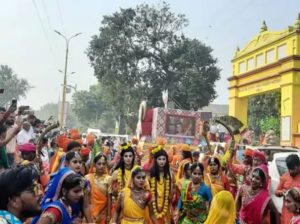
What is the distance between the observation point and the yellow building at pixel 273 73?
20.5 metres

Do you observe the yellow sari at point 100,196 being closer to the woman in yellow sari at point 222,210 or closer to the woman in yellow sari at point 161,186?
the woman in yellow sari at point 161,186

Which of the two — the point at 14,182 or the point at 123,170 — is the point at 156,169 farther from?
the point at 14,182

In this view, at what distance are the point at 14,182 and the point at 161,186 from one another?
4119 millimetres

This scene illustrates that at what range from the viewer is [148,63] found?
41.8m

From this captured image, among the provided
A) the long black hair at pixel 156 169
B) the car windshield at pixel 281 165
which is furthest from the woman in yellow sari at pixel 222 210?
the car windshield at pixel 281 165

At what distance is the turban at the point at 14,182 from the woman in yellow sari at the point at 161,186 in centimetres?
369

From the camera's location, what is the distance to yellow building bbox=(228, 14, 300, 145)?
20.5 m

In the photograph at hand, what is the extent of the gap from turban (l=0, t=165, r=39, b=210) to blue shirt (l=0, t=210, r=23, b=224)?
6.4 inches

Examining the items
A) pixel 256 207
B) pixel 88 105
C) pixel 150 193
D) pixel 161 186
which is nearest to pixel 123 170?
pixel 161 186

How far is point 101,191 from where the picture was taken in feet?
21.4

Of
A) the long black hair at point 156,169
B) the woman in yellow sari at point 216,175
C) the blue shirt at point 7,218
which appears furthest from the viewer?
the woman in yellow sari at point 216,175

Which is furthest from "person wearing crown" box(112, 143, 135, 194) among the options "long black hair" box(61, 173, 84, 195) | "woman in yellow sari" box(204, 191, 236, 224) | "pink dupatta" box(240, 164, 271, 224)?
Result: "long black hair" box(61, 173, 84, 195)

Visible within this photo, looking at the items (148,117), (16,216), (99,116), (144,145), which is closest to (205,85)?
(148,117)

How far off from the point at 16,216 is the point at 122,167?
4474 mm
